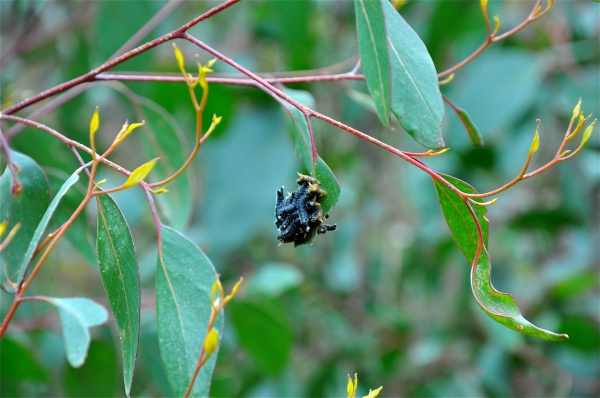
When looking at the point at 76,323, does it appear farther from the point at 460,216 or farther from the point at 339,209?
the point at 339,209

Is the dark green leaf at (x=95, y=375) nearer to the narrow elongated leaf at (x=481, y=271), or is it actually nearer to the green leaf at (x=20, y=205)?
the green leaf at (x=20, y=205)

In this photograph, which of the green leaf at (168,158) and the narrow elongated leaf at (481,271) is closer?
the narrow elongated leaf at (481,271)

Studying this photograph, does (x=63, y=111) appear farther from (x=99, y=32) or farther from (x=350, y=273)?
(x=350, y=273)

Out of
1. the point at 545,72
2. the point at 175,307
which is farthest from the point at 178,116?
the point at 175,307

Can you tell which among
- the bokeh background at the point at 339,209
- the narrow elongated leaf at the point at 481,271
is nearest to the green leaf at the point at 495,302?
the narrow elongated leaf at the point at 481,271

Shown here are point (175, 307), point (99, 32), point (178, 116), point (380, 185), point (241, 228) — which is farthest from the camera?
point (380, 185)

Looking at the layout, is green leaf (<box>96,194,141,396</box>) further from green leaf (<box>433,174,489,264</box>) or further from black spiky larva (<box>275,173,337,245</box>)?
green leaf (<box>433,174,489,264</box>)
